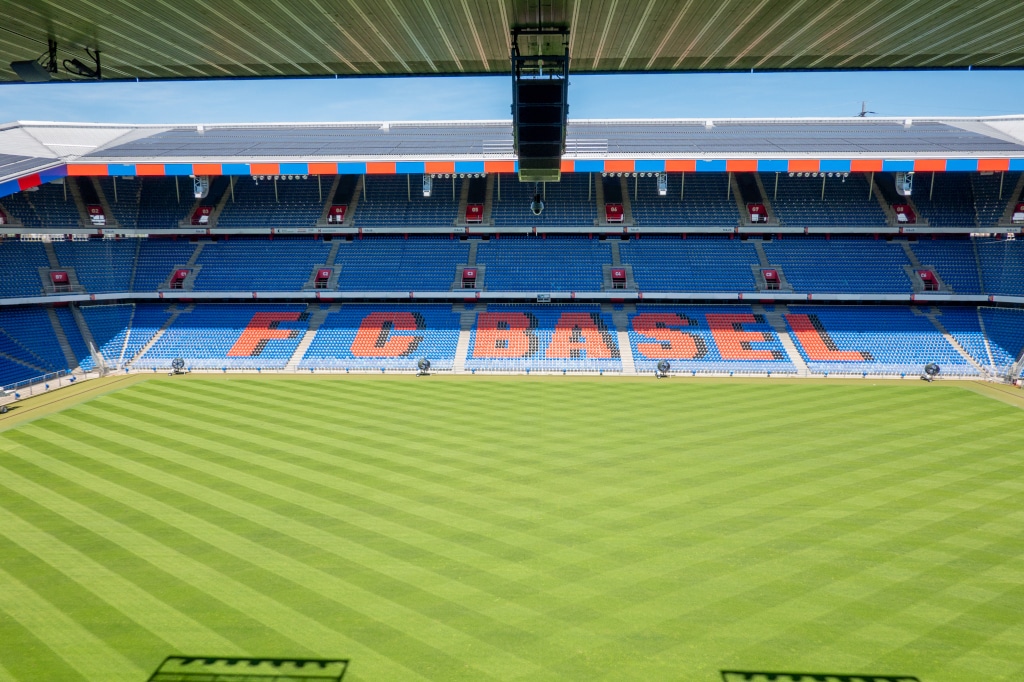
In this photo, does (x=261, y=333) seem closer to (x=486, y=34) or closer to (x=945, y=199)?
(x=486, y=34)

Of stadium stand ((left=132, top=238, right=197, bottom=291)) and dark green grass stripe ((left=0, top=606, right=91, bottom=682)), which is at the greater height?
stadium stand ((left=132, top=238, right=197, bottom=291))

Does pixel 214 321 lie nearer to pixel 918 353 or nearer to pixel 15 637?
pixel 15 637

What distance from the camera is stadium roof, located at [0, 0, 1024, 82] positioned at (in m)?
7.47

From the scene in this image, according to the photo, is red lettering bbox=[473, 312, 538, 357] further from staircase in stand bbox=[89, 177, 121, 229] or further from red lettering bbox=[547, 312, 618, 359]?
staircase in stand bbox=[89, 177, 121, 229]

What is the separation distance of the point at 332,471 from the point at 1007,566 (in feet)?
59.7

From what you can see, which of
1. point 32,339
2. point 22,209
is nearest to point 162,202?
point 22,209

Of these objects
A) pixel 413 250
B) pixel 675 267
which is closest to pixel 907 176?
pixel 675 267

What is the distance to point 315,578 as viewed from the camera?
535 inches

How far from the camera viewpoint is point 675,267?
4453 centimetres

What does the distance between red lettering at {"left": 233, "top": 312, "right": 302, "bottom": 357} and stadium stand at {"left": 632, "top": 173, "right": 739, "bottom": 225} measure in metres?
26.4

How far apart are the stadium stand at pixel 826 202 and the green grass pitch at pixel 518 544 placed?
21.9m

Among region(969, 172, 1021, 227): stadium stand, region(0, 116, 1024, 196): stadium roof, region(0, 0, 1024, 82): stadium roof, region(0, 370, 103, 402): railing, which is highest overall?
region(0, 116, 1024, 196): stadium roof

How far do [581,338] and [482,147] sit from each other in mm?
15726

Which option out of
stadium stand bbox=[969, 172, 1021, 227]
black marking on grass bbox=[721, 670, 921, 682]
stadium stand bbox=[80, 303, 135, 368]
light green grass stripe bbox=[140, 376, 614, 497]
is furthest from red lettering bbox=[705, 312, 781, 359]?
stadium stand bbox=[80, 303, 135, 368]
